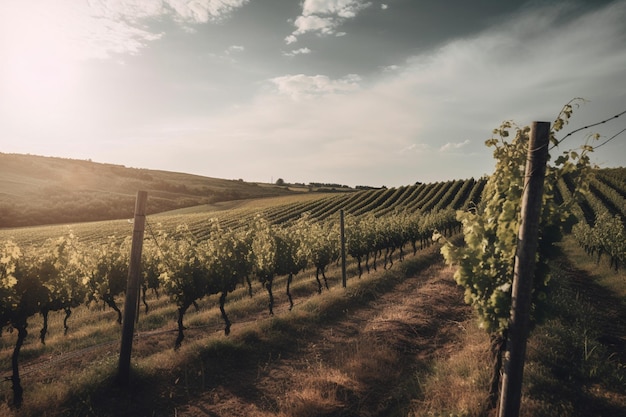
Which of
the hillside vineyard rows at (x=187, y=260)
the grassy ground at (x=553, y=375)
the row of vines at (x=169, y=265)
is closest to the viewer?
the grassy ground at (x=553, y=375)

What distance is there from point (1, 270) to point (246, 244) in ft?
27.0

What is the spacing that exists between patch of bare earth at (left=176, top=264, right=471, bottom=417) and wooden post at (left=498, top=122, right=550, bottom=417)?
2.36 metres

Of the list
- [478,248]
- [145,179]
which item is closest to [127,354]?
[478,248]

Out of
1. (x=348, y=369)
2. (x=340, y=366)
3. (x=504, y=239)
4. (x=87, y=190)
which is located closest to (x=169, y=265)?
(x=340, y=366)

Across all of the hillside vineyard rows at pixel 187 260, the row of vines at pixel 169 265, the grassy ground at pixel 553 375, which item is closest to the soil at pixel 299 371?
the grassy ground at pixel 553 375

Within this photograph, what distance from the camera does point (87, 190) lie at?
89.2 meters

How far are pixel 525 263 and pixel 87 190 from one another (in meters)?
102

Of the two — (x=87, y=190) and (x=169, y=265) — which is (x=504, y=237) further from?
(x=87, y=190)

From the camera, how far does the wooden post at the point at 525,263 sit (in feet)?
16.9

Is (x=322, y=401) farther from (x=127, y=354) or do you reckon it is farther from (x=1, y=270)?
(x=1, y=270)

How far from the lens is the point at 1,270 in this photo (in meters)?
9.21

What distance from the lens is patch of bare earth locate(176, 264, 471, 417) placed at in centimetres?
771

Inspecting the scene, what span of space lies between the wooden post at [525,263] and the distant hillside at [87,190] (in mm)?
82680

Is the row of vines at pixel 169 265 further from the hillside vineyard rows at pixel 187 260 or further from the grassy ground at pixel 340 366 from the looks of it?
the grassy ground at pixel 340 366
